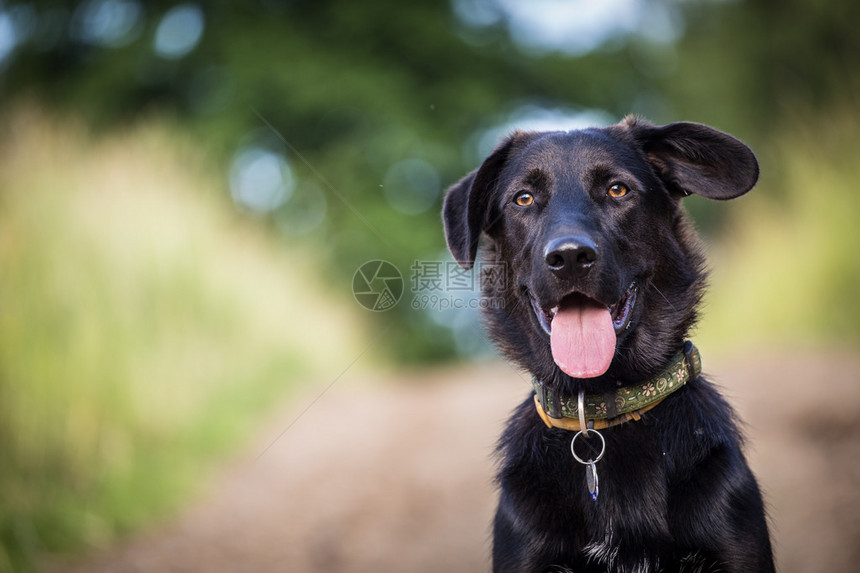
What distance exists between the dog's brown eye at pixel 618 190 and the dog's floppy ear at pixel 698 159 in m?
0.26

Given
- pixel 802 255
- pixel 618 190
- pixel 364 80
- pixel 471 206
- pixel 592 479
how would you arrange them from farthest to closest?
pixel 364 80
pixel 802 255
pixel 471 206
pixel 618 190
pixel 592 479

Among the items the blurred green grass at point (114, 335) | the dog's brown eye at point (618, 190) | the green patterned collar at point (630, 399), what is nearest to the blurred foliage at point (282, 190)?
the blurred green grass at point (114, 335)

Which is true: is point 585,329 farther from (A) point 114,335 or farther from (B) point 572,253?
(A) point 114,335

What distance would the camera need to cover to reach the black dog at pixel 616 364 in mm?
2309

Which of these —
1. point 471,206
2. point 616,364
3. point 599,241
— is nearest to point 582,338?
point 616,364

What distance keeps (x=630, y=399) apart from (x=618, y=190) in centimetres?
87

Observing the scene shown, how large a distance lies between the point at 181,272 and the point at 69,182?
1.22 metres

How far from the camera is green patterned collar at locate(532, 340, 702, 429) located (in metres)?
2.46

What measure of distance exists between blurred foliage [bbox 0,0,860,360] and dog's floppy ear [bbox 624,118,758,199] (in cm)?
762

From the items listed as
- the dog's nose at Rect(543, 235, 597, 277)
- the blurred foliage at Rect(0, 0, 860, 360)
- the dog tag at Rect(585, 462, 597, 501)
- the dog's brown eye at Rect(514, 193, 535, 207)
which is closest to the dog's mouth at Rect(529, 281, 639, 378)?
the dog's nose at Rect(543, 235, 597, 277)

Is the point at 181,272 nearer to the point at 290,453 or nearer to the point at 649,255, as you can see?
the point at 290,453

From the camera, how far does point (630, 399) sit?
2.46 m
